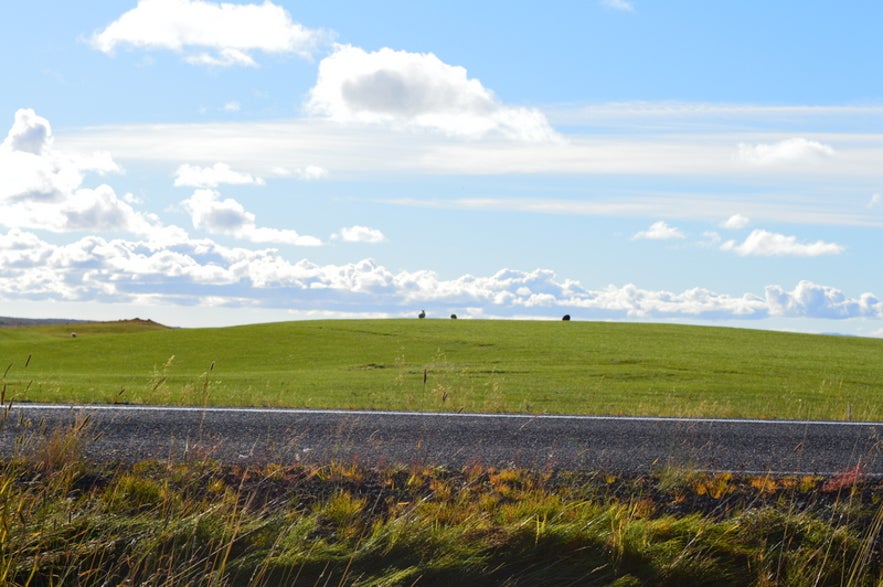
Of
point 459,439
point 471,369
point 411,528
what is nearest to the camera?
point 411,528

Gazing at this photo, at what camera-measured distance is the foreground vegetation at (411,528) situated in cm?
584

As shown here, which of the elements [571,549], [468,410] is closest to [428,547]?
[571,549]

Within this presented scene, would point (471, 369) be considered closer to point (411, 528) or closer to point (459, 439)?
point (459, 439)

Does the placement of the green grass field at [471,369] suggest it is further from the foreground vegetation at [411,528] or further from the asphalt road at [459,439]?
the foreground vegetation at [411,528]

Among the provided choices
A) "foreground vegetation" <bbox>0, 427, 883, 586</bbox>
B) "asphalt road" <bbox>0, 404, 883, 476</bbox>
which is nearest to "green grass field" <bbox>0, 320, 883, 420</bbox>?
"asphalt road" <bbox>0, 404, 883, 476</bbox>

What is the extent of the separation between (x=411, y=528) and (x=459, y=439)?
15.7 feet

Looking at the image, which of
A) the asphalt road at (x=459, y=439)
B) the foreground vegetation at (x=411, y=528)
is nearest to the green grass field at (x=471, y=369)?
the asphalt road at (x=459, y=439)

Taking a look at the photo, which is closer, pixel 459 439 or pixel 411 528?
pixel 411 528

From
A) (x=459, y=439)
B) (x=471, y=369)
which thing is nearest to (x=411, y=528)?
(x=459, y=439)

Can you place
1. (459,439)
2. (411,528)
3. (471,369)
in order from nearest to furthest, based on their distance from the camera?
(411,528) → (459,439) → (471,369)

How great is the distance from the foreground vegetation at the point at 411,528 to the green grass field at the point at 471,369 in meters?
1.02

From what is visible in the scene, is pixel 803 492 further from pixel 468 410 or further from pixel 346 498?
pixel 468 410

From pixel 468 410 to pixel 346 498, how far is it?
809 cm

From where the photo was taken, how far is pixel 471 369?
2862 cm
